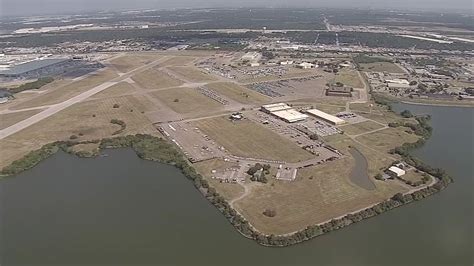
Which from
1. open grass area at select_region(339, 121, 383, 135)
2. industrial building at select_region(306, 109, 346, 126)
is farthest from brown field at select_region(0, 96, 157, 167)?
open grass area at select_region(339, 121, 383, 135)

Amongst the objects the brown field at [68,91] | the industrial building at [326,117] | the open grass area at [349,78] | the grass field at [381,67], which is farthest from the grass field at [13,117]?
the grass field at [381,67]

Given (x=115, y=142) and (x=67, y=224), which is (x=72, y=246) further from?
(x=115, y=142)

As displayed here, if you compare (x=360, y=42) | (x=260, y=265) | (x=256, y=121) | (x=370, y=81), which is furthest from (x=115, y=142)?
(x=360, y=42)

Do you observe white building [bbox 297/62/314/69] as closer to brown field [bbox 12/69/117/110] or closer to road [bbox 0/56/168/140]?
Answer: road [bbox 0/56/168/140]

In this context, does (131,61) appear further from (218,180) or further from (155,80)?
(218,180)

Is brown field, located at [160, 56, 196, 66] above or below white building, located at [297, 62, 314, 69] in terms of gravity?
below

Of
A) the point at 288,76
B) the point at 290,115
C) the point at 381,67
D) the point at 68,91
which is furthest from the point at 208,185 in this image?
the point at 381,67

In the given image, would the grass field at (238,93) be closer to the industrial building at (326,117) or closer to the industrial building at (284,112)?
the industrial building at (284,112)
